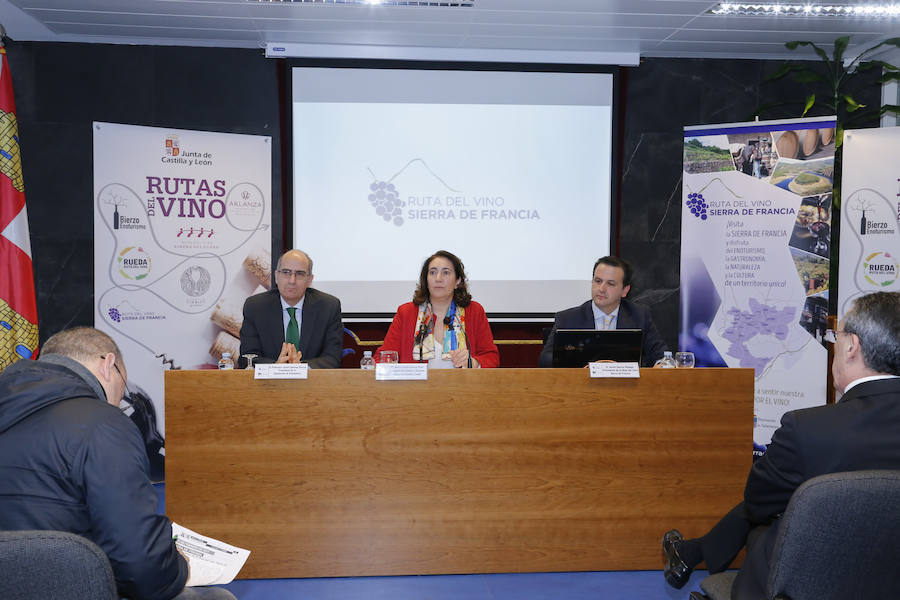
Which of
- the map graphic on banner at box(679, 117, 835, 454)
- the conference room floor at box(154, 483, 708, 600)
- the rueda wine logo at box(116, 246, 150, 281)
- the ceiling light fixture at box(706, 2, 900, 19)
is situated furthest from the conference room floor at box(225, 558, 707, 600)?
the ceiling light fixture at box(706, 2, 900, 19)

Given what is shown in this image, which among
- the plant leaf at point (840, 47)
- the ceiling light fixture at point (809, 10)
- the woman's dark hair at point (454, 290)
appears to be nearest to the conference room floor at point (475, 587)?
the woman's dark hair at point (454, 290)

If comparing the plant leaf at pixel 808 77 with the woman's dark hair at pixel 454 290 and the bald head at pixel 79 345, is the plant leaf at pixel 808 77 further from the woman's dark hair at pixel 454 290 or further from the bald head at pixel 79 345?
the bald head at pixel 79 345

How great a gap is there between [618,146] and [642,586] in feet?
10.9

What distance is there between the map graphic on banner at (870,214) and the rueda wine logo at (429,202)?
7.51 ft

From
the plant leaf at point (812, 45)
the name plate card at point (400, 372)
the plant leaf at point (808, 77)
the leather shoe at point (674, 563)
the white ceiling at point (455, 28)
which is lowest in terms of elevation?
the leather shoe at point (674, 563)

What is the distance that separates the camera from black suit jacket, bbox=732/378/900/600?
156cm

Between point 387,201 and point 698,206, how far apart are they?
2.24 metres

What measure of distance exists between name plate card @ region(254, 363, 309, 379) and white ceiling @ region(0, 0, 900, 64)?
2.56 metres

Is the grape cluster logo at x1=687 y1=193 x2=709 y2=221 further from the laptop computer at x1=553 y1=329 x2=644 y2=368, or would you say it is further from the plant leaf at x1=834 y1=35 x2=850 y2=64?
the laptop computer at x1=553 y1=329 x2=644 y2=368

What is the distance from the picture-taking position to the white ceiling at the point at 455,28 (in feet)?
13.9

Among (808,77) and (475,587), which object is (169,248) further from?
(808,77)

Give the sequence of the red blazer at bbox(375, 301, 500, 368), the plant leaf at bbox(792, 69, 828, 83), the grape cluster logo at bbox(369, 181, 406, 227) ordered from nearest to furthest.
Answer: the red blazer at bbox(375, 301, 500, 368) < the plant leaf at bbox(792, 69, 828, 83) < the grape cluster logo at bbox(369, 181, 406, 227)

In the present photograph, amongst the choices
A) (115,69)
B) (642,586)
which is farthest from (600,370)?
(115,69)

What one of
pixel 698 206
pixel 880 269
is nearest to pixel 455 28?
pixel 698 206
